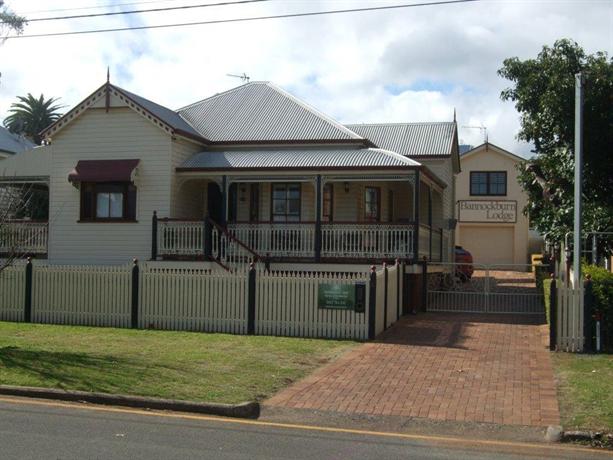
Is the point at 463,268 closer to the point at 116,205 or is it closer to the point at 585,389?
the point at 116,205

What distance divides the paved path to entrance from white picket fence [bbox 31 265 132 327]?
6.18 metres

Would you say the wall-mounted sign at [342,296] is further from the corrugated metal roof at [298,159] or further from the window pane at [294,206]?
the window pane at [294,206]

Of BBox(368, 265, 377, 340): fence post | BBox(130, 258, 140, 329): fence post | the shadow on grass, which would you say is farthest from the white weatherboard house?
the shadow on grass

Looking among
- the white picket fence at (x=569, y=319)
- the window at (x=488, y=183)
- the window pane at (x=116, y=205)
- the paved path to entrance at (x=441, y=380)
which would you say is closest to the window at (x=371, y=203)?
the window pane at (x=116, y=205)

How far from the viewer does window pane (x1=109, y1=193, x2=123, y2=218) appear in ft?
76.1

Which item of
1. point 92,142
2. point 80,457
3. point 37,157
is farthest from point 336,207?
point 80,457

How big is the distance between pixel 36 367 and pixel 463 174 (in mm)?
37874

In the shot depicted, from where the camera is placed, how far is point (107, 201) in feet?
76.9

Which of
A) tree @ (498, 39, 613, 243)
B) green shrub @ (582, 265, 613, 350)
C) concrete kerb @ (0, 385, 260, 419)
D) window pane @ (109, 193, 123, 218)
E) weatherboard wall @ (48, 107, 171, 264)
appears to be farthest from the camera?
window pane @ (109, 193, 123, 218)

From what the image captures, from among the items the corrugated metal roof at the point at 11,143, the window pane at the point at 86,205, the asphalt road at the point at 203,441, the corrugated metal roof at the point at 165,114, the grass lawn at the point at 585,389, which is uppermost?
the corrugated metal roof at the point at 11,143

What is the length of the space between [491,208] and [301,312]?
32176mm

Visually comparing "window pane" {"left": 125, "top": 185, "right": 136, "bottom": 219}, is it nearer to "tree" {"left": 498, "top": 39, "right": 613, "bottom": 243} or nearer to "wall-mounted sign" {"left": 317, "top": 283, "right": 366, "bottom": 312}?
"wall-mounted sign" {"left": 317, "top": 283, "right": 366, "bottom": 312}

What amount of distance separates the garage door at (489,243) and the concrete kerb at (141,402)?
3846cm

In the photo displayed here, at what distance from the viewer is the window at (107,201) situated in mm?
23062
